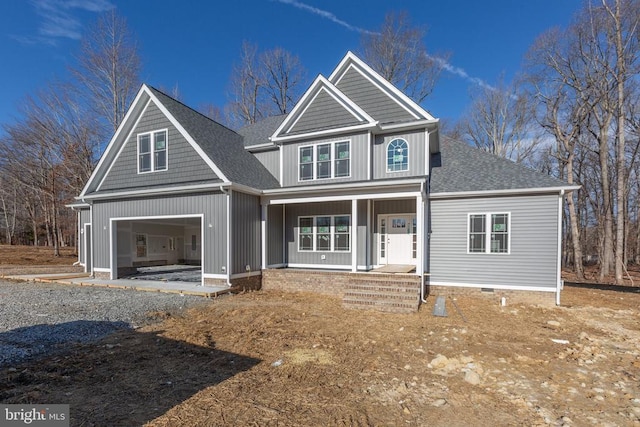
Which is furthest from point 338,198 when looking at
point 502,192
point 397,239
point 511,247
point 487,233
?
point 511,247

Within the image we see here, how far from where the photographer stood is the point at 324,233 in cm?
1172

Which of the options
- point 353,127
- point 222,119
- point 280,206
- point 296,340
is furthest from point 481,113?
point 296,340

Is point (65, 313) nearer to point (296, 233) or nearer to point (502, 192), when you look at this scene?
point (296, 233)

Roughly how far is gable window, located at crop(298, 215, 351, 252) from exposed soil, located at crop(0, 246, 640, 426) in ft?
15.3

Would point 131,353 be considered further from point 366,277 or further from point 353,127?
point 353,127

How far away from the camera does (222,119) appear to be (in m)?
28.9

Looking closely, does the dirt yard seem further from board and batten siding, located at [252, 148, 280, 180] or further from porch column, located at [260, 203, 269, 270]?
board and batten siding, located at [252, 148, 280, 180]

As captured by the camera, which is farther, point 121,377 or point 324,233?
point 324,233

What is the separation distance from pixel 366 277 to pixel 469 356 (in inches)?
174

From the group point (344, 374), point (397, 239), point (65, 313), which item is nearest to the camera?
point (344, 374)

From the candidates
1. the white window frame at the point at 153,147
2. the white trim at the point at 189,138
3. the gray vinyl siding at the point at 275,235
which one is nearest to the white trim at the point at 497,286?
the gray vinyl siding at the point at 275,235

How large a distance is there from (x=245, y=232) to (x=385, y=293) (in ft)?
16.7

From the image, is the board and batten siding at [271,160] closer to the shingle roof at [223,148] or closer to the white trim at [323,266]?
the shingle roof at [223,148]

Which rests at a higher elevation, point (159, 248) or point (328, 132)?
point (328, 132)
